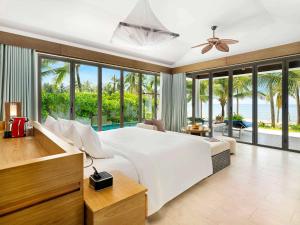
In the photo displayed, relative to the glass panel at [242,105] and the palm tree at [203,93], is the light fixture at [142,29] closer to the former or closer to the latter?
the glass panel at [242,105]

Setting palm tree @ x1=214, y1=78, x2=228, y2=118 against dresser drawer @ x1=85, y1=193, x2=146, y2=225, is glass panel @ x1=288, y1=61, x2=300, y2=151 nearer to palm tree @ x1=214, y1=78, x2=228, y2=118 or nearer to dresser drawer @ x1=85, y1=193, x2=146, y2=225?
palm tree @ x1=214, y1=78, x2=228, y2=118

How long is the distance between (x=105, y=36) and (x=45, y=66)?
151 cm

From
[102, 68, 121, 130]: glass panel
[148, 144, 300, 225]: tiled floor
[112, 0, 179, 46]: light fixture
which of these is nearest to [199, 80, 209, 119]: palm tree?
[102, 68, 121, 130]: glass panel

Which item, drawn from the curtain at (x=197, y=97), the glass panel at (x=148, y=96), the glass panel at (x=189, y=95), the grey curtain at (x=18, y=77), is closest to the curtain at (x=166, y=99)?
the glass panel at (x=148, y=96)

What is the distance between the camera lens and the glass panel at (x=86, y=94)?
4.43 metres

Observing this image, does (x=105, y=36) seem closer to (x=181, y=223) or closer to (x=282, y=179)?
(x=181, y=223)

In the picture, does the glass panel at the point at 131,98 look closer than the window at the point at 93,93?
No

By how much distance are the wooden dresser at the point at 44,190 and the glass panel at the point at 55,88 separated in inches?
136

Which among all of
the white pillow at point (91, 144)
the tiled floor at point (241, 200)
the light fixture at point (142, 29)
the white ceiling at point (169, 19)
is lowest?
the tiled floor at point (241, 200)

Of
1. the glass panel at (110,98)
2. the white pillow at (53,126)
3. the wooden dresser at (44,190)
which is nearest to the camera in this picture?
the wooden dresser at (44,190)

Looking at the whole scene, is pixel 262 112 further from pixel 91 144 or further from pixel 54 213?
pixel 54 213

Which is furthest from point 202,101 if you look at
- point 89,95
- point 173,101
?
point 89,95

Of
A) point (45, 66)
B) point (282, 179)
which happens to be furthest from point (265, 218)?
point (45, 66)

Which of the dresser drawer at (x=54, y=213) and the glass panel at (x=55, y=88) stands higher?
the glass panel at (x=55, y=88)
